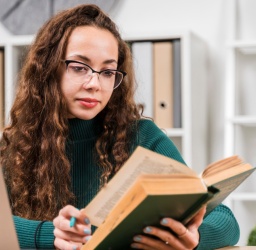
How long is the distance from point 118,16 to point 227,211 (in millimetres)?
1739

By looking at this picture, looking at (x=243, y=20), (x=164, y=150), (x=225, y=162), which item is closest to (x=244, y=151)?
(x=243, y=20)

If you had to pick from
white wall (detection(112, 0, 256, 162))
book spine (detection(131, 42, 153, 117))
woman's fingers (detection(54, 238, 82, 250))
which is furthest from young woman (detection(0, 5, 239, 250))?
white wall (detection(112, 0, 256, 162))

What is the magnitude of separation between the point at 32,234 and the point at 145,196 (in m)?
0.66

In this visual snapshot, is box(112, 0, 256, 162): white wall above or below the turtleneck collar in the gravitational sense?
above

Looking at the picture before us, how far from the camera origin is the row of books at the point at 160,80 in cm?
288

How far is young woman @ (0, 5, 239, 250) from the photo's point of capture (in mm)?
1689

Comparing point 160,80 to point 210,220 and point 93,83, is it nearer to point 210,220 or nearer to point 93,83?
point 93,83

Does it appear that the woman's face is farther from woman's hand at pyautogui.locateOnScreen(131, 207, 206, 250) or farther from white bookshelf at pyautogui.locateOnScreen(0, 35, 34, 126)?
white bookshelf at pyautogui.locateOnScreen(0, 35, 34, 126)

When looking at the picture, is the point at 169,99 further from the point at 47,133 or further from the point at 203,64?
the point at 47,133

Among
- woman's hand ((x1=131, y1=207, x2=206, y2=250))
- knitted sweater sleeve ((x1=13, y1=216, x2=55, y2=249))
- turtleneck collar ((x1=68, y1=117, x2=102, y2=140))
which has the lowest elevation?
knitted sweater sleeve ((x1=13, y1=216, x2=55, y2=249))

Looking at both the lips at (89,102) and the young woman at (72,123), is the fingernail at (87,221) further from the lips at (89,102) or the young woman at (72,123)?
the lips at (89,102)

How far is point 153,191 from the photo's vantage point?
3.03 feet

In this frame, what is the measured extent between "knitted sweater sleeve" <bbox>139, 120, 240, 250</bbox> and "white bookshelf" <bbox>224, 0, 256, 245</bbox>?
1063 mm

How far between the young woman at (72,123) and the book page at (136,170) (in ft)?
1.83
